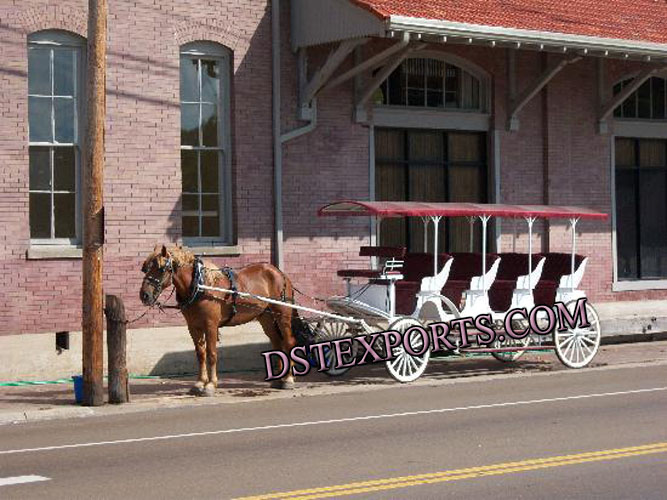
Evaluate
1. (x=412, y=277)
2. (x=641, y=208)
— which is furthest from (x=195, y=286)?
(x=641, y=208)

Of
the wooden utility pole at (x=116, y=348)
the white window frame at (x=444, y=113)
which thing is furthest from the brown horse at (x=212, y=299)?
the white window frame at (x=444, y=113)

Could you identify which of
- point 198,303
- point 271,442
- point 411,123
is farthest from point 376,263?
point 271,442

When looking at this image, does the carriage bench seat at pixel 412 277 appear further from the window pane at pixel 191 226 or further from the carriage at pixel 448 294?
the window pane at pixel 191 226

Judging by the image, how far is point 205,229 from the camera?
19.9m

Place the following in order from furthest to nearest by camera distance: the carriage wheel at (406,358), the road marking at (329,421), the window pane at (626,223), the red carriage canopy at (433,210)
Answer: the window pane at (626,223), the red carriage canopy at (433,210), the carriage wheel at (406,358), the road marking at (329,421)

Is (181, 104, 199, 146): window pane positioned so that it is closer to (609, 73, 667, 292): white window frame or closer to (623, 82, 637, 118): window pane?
(609, 73, 667, 292): white window frame

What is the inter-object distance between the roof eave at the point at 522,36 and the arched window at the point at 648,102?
3066 mm

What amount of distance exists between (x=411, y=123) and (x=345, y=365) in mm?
6206

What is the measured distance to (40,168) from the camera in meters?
18.4

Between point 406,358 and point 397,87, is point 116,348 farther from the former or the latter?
point 397,87

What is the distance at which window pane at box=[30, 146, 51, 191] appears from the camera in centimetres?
1836

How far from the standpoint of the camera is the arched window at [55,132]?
60.2 feet

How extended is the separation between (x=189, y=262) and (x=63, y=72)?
4.43m

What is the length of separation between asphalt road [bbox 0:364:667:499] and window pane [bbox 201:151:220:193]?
17.7 feet
